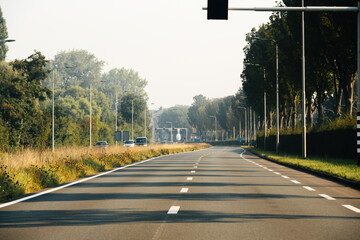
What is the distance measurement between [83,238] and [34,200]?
5121 millimetres

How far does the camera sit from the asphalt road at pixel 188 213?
27.8 ft

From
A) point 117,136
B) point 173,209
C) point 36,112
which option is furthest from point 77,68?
point 173,209

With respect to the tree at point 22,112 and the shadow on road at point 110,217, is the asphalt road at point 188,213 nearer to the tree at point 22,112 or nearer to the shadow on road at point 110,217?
the shadow on road at point 110,217

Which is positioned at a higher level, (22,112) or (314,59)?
(314,59)

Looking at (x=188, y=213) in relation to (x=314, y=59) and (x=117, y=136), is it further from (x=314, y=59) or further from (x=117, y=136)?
(x=117, y=136)

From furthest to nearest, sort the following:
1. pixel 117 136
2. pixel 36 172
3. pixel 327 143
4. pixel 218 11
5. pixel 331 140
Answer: pixel 117 136, pixel 327 143, pixel 331 140, pixel 218 11, pixel 36 172

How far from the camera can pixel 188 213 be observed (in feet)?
34.8

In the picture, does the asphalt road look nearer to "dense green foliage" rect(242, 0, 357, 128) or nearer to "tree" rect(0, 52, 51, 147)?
"dense green foliage" rect(242, 0, 357, 128)

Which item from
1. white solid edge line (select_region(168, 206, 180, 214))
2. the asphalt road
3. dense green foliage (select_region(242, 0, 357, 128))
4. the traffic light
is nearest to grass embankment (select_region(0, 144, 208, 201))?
the asphalt road

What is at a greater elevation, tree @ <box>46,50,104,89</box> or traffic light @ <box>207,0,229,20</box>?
tree @ <box>46,50,104,89</box>

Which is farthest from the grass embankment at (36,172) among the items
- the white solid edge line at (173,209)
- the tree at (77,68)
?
the tree at (77,68)

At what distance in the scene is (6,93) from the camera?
5306 cm

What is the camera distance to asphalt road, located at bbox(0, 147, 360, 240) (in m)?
8.47

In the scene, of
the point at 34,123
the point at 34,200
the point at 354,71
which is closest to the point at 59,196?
the point at 34,200
